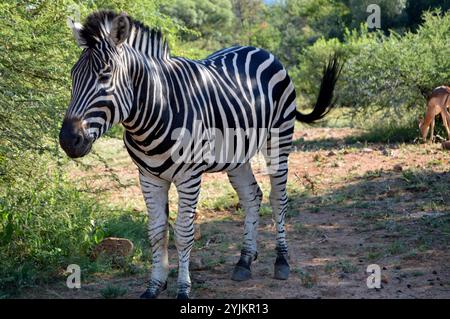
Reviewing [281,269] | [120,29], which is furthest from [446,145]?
[120,29]

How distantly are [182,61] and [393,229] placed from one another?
3112 millimetres

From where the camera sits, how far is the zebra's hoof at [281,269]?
17.1ft

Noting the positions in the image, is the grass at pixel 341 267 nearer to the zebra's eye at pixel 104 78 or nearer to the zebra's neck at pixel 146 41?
the zebra's neck at pixel 146 41

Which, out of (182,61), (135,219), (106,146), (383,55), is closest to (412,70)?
(383,55)

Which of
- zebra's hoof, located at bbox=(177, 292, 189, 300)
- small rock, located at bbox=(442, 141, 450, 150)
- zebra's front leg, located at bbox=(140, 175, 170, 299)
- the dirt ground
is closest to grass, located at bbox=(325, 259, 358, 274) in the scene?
the dirt ground

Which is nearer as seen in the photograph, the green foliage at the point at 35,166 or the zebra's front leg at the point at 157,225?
the zebra's front leg at the point at 157,225

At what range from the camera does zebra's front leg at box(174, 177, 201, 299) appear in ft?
14.5

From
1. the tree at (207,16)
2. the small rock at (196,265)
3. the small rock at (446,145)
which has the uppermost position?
the tree at (207,16)

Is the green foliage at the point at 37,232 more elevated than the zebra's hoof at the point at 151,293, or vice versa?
the green foliage at the point at 37,232

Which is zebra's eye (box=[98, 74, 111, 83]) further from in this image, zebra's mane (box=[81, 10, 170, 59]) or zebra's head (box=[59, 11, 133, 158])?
zebra's mane (box=[81, 10, 170, 59])

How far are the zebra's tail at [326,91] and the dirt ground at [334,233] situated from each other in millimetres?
1282

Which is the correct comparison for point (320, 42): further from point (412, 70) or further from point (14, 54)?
point (14, 54)

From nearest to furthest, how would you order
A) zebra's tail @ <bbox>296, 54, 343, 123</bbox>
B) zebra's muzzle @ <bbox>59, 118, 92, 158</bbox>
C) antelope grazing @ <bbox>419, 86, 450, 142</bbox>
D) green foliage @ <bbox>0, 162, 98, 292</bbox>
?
1. zebra's muzzle @ <bbox>59, 118, 92, 158</bbox>
2. green foliage @ <bbox>0, 162, 98, 292</bbox>
3. zebra's tail @ <bbox>296, 54, 343, 123</bbox>
4. antelope grazing @ <bbox>419, 86, 450, 142</bbox>

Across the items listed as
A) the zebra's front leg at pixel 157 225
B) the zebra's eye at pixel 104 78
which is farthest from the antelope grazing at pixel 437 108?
the zebra's eye at pixel 104 78
